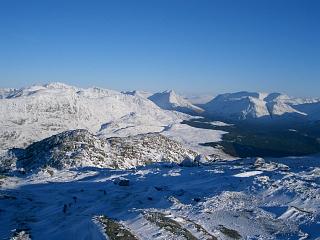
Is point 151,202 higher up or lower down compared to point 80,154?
higher up

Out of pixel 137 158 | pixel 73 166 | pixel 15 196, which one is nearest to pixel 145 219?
→ pixel 15 196

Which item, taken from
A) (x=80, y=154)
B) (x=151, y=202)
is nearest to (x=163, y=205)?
(x=151, y=202)

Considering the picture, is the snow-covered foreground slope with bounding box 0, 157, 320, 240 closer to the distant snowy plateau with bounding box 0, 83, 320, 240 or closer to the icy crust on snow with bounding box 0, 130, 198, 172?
the distant snowy plateau with bounding box 0, 83, 320, 240

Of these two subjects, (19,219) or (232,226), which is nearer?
(232,226)

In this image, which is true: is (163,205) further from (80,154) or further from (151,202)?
(80,154)

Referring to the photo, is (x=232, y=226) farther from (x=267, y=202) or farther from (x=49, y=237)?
(x=49, y=237)

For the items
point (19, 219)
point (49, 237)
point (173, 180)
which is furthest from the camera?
point (173, 180)

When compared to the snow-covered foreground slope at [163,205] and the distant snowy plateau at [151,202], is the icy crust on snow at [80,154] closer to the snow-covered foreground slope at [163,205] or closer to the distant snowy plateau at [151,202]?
the distant snowy plateau at [151,202]
